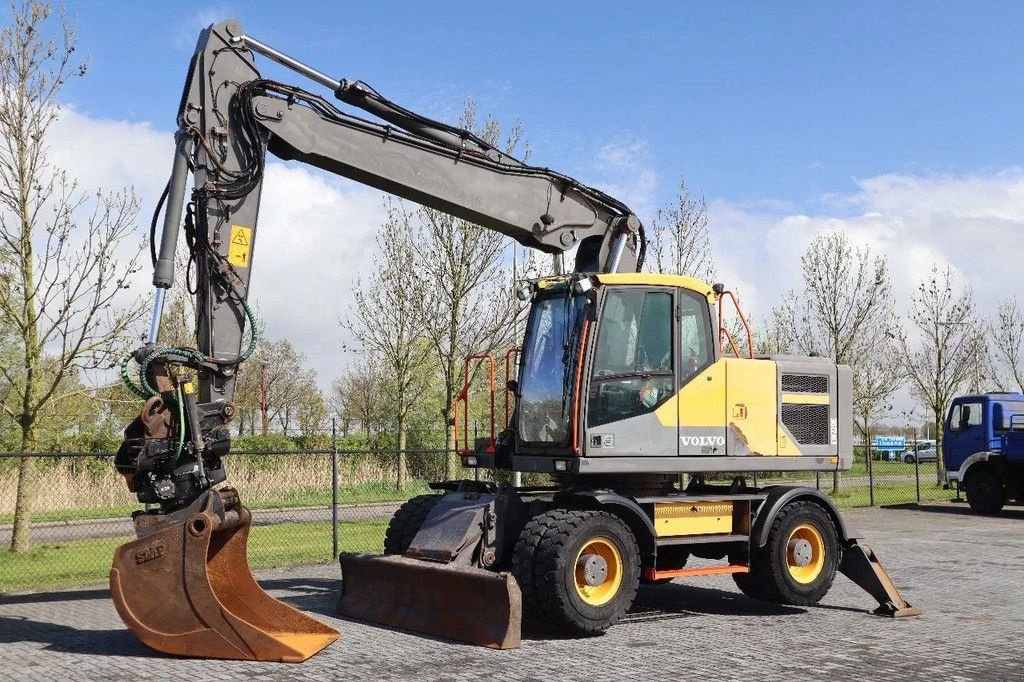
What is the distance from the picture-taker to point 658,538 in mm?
9484

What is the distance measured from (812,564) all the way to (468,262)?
13437 mm

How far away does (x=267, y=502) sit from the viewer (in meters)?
22.7

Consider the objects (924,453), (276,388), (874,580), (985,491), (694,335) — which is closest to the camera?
(694,335)

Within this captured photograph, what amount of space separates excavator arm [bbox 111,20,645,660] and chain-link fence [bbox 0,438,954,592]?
5.12 m

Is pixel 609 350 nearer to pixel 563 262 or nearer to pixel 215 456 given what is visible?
pixel 563 262

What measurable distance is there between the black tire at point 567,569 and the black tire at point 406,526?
4.94ft

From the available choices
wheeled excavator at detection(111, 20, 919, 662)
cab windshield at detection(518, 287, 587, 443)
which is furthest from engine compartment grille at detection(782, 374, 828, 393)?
Result: cab windshield at detection(518, 287, 587, 443)

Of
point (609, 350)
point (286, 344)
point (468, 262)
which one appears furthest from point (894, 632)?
point (286, 344)

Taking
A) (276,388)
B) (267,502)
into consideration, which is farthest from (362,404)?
(267,502)

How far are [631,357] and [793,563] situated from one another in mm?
2764

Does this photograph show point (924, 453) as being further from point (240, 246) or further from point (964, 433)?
point (240, 246)

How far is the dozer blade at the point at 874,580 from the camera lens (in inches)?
388

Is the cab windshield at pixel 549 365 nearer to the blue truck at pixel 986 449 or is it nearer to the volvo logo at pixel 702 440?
the volvo logo at pixel 702 440

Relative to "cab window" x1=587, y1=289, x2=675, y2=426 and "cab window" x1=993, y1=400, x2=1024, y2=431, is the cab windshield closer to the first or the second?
"cab window" x1=587, y1=289, x2=675, y2=426
